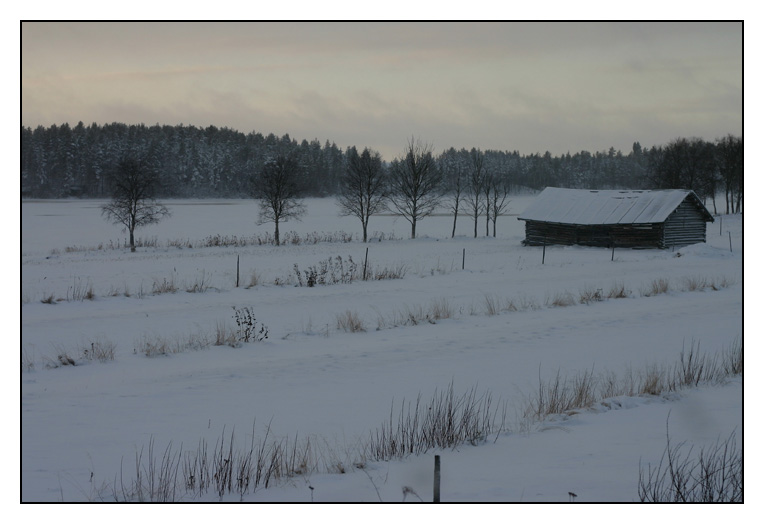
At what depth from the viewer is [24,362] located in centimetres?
1134

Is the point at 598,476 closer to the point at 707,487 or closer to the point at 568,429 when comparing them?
the point at 707,487

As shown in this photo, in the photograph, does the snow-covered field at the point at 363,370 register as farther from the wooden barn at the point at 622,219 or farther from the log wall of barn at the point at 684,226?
the log wall of barn at the point at 684,226

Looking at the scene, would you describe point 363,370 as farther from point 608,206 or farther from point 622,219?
point 608,206

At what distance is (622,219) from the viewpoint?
126 ft

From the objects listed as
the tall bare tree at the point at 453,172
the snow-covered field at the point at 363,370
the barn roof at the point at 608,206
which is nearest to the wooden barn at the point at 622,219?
the barn roof at the point at 608,206

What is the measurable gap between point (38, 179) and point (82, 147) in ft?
20.3

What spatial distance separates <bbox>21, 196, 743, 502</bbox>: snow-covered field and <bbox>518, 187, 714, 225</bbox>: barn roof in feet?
40.5

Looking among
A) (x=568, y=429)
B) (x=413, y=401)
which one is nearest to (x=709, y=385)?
(x=568, y=429)

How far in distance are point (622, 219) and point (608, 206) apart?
7.29 ft

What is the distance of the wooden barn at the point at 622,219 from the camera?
124 feet

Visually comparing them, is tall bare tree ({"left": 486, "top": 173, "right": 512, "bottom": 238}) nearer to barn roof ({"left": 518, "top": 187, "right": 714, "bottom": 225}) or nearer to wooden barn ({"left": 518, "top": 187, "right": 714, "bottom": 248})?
barn roof ({"left": 518, "top": 187, "right": 714, "bottom": 225})

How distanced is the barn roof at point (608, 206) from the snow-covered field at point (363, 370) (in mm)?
12337
